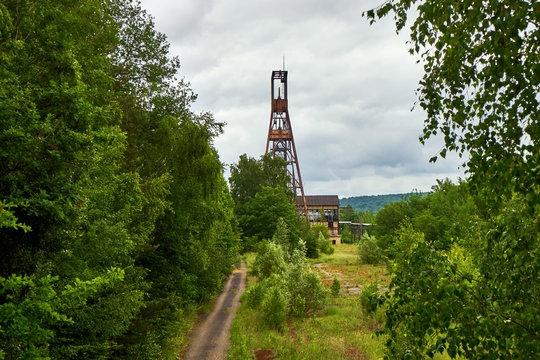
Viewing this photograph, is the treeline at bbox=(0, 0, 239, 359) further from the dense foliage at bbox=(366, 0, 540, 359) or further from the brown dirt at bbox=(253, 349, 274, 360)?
the dense foliage at bbox=(366, 0, 540, 359)

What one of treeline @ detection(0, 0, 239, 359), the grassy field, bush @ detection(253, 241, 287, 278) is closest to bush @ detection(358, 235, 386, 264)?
bush @ detection(253, 241, 287, 278)

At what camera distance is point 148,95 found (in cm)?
1213

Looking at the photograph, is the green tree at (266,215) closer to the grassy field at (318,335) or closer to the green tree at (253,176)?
the green tree at (253,176)

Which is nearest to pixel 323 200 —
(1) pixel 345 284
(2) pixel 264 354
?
(1) pixel 345 284

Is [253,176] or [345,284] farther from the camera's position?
[253,176]

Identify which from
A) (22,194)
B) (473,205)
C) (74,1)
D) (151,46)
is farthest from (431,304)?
(473,205)

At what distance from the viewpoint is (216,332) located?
14266 mm

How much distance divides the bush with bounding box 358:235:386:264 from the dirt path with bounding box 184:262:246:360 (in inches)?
663

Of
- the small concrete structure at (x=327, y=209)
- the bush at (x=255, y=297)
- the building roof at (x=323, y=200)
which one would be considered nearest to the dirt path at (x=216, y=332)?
the bush at (x=255, y=297)

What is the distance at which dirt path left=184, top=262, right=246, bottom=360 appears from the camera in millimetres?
11883

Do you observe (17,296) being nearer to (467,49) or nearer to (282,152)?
(467,49)

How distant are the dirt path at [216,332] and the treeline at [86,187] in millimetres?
→ 1223

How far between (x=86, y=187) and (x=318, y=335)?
10552 millimetres

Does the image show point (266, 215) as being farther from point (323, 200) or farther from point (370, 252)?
point (323, 200)
